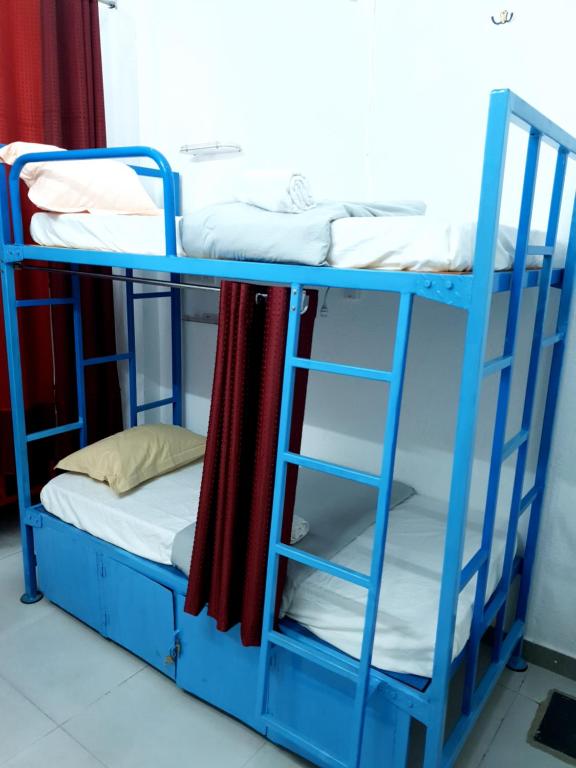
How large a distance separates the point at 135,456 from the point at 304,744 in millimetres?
1335

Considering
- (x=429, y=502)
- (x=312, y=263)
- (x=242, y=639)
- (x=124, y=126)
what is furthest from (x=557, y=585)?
(x=124, y=126)

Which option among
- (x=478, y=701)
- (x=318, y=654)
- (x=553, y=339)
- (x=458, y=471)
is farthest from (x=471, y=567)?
(x=553, y=339)

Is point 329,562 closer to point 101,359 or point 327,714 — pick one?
point 327,714

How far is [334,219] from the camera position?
5.35 feet

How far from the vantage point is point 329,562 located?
1.66 metres

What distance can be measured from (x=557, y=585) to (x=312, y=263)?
1710mm

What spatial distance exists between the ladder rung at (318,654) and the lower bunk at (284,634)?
0.04 feet

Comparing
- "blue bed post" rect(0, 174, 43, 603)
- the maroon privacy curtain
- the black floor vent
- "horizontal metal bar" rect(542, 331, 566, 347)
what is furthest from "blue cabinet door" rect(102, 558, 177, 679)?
"horizontal metal bar" rect(542, 331, 566, 347)

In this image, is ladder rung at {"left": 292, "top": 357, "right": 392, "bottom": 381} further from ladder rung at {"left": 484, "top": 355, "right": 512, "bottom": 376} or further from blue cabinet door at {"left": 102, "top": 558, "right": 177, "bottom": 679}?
blue cabinet door at {"left": 102, "top": 558, "right": 177, "bottom": 679}

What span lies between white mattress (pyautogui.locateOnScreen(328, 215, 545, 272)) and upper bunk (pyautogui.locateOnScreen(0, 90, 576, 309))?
0.09 ft

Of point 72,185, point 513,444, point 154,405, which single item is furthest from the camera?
point 154,405

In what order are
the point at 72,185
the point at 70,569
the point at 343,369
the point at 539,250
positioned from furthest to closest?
the point at 70,569 → the point at 72,185 → the point at 539,250 → the point at 343,369

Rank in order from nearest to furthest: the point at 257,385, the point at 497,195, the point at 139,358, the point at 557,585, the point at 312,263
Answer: the point at 497,195, the point at 312,263, the point at 257,385, the point at 557,585, the point at 139,358

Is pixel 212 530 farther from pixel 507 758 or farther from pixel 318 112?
Result: pixel 318 112
